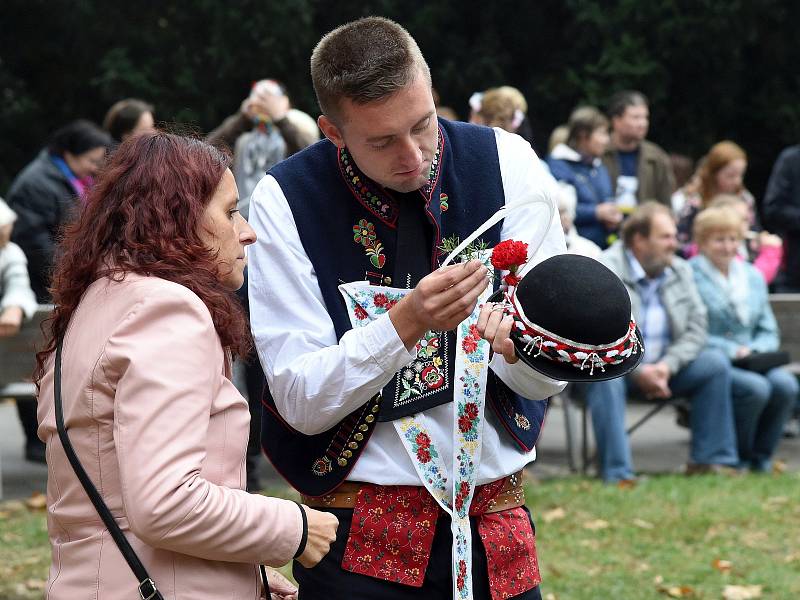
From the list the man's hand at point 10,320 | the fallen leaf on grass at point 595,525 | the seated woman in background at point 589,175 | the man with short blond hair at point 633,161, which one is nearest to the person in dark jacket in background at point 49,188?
the man's hand at point 10,320

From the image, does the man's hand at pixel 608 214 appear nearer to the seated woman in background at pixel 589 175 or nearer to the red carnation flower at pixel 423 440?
the seated woman in background at pixel 589 175

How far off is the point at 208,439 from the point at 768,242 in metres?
7.89

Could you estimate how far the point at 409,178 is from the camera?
2.59 metres

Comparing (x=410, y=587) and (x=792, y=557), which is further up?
(x=410, y=587)

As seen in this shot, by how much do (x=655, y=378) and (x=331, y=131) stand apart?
16.4 ft

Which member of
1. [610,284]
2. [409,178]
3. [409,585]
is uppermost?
[409,178]

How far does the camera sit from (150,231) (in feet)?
7.41

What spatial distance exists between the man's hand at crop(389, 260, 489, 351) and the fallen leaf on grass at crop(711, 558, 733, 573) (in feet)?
11.1

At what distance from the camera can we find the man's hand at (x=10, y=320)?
672cm

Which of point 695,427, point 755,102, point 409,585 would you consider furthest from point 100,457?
point 755,102

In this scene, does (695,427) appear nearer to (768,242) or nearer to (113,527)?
(768,242)

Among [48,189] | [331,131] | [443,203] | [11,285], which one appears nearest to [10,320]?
[11,285]

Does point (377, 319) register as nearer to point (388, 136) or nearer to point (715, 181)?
point (388, 136)

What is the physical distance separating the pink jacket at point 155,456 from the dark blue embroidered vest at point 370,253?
0.36 meters
